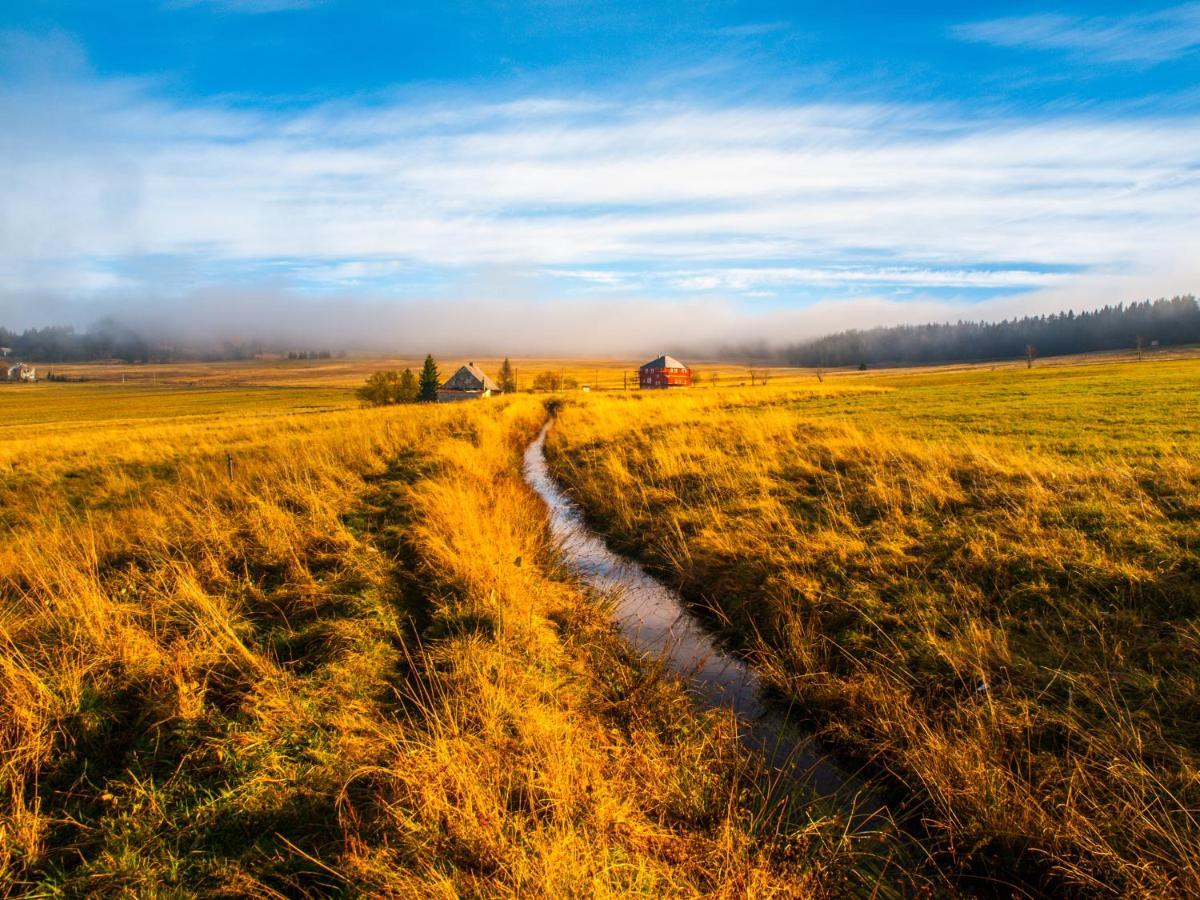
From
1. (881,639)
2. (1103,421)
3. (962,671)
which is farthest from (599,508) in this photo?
(1103,421)

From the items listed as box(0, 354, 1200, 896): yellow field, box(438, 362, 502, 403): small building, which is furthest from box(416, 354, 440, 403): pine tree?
box(0, 354, 1200, 896): yellow field

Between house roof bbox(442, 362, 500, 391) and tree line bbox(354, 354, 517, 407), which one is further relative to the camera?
house roof bbox(442, 362, 500, 391)

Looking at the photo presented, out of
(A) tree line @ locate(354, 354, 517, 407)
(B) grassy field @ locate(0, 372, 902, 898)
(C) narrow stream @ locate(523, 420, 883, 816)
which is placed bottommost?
(C) narrow stream @ locate(523, 420, 883, 816)

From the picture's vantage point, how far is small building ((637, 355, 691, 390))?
285 ft

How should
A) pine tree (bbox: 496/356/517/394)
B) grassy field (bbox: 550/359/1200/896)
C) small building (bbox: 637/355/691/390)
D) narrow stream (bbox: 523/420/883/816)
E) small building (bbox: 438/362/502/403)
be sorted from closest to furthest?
grassy field (bbox: 550/359/1200/896) → narrow stream (bbox: 523/420/883/816) → small building (bbox: 438/362/502/403) → small building (bbox: 637/355/691/390) → pine tree (bbox: 496/356/517/394)

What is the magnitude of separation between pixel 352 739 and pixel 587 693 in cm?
190

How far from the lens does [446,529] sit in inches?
324

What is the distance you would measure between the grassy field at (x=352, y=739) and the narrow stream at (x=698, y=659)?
344mm

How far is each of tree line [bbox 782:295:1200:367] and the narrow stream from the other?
132 m

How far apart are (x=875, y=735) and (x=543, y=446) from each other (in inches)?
741

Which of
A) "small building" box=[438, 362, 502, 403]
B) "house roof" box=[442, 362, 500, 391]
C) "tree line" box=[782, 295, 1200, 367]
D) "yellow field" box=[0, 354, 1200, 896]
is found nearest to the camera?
"yellow field" box=[0, 354, 1200, 896]

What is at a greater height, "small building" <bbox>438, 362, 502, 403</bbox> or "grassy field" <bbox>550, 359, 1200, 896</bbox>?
"small building" <bbox>438, 362, 502, 403</bbox>

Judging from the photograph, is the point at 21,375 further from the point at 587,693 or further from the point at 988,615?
the point at 988,615

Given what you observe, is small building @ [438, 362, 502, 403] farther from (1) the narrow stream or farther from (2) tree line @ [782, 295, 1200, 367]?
(2) tree line @ [782, 295, 1200, 367]
